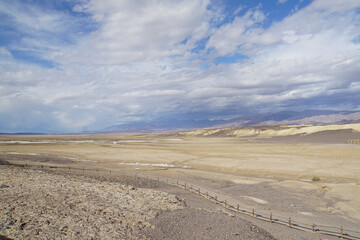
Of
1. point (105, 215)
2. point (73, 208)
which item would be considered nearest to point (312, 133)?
point (105, 215)

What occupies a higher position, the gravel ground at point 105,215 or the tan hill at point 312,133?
the tan hill at point 312,133

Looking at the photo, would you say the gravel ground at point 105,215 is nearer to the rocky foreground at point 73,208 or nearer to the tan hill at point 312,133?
the rocky foreground at point 73,208

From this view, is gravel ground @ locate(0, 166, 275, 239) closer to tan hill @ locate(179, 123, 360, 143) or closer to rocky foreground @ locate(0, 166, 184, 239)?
rocky foreground @ locate(0, 166, 184, 239)

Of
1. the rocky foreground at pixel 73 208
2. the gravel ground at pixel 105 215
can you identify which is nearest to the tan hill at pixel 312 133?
the gravel ground at pixel 105 215

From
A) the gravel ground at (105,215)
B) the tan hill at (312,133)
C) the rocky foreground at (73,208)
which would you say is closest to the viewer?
the rocky foreground at (73,208)

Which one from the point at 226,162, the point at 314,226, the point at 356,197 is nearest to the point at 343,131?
the point at 226,162

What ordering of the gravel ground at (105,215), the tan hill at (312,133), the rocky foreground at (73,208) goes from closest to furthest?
the rocky foreground at (73,208)
the gravel ground at (105,215)
the tan hill at (312,133)

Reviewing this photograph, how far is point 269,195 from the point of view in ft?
97.0

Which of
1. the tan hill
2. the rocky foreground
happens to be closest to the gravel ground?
the rocky foreground

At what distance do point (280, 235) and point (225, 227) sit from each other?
421 cm

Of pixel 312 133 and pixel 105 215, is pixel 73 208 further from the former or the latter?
pixel 312 133

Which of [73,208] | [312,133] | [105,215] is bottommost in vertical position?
[105,215]

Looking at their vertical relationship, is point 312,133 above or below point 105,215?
above

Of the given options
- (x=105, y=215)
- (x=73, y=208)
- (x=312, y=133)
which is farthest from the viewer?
(x=312, y=133)
